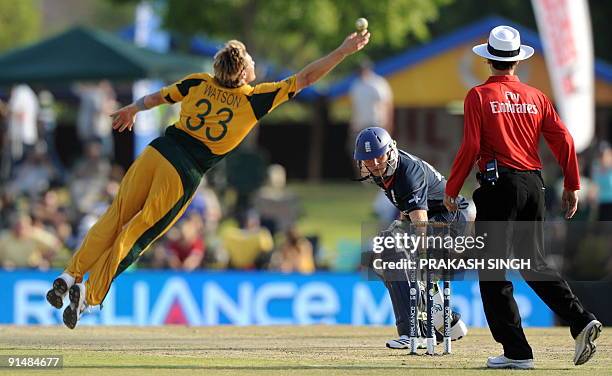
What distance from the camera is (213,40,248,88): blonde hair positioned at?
10.2 meters

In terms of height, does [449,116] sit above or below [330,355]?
above

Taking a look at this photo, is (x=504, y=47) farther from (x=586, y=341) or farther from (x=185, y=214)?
(x=185, y=214)

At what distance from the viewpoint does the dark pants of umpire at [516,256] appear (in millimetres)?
9320

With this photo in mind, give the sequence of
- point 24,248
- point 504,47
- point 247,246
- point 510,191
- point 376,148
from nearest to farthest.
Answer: point 510,191 → point 504,47 → point 376,148 → point 24,248 → point 247,246

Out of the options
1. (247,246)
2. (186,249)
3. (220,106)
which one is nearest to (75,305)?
(220,106)

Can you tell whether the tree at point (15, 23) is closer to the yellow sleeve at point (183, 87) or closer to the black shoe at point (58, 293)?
the yellow sleeve at point (183, 87)

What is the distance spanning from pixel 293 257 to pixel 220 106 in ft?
30.0

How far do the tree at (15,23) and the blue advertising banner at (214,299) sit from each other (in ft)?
104

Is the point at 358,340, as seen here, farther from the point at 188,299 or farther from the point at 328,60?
the point at 188,299

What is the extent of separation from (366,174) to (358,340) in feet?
7.25

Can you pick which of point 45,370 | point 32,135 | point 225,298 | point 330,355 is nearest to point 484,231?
point 330,355

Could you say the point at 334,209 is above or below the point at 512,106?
above

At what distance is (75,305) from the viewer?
1004 centimetres

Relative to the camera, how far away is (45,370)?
9062 millimetres
